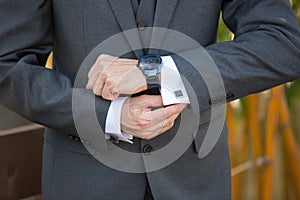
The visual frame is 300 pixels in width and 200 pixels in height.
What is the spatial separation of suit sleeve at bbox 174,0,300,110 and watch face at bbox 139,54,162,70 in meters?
0.05

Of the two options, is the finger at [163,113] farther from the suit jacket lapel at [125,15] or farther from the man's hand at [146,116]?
the suit jacket lapel at [125,15]

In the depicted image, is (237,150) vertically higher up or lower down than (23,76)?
lower down

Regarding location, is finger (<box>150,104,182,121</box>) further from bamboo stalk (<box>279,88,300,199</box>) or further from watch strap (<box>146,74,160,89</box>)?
bamboo stalk (<box>279,88,300,199</box>)

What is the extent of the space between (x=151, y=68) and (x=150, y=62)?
0.02m

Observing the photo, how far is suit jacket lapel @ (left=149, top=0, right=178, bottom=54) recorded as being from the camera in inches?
49.9

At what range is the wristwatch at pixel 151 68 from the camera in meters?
1.19

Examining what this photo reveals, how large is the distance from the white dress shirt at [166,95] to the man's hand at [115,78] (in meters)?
0.03

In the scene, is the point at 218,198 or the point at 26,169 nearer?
the point at 218,198

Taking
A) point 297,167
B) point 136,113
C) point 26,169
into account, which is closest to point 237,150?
point 297,167

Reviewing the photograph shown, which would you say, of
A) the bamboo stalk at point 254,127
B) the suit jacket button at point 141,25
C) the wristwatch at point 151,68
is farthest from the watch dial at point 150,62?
the bamboo stalk at point 254,127

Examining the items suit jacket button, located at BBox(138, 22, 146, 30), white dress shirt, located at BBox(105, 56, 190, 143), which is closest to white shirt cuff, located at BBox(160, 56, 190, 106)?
white dress shirt, located at BBox(105, 56, 190, 143)

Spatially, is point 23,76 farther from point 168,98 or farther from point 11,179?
point 11,179

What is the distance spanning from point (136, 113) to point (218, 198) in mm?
401

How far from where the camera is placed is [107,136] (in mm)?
1242
